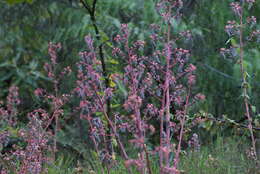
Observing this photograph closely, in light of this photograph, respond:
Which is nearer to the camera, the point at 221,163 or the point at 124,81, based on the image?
the point at 124,81

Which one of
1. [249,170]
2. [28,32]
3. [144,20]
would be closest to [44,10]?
[28,32]

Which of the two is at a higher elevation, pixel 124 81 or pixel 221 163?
pixel 124 81

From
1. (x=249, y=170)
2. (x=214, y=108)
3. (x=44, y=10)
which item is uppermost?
(x=44, y=10)

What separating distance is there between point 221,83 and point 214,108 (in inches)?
16.4

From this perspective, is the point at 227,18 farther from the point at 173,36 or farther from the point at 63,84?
the point at 63,84

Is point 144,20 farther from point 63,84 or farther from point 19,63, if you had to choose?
point 19,63

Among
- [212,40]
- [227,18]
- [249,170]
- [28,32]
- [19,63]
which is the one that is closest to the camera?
[249,170]

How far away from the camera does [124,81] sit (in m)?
2.95

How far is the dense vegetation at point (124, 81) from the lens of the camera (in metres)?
3.70

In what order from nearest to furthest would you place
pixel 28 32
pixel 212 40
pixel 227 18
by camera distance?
pixel 227 18 → pixel 212 40 → pixel 28 32

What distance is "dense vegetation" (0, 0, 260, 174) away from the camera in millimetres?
3695

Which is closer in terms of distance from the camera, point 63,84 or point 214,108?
point 214,108

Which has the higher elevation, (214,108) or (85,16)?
(85,16)

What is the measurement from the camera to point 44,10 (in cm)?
760
